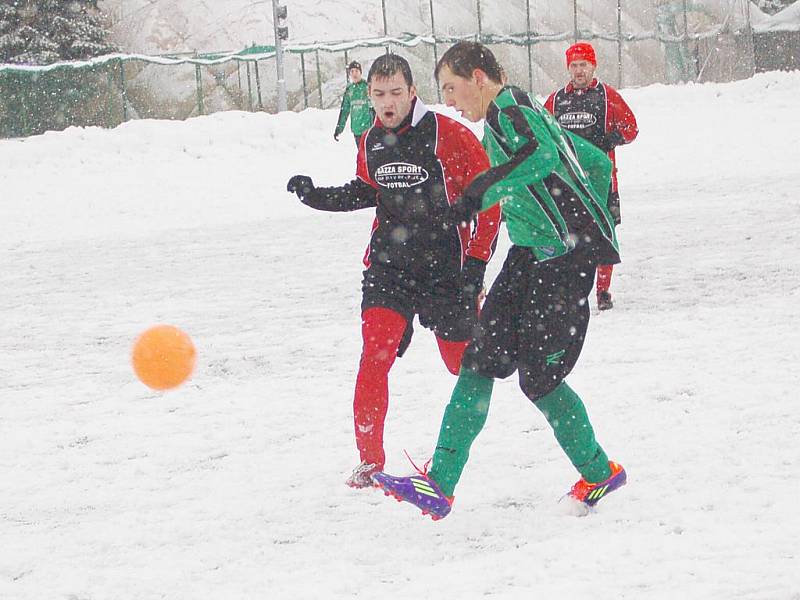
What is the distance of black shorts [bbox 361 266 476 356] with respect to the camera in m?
4.58

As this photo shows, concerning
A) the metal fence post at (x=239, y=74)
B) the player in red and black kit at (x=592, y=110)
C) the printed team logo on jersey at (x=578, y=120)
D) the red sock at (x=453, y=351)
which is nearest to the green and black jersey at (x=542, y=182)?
the red sock at (x=453, y=351)

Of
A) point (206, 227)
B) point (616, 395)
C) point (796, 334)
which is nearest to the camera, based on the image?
point (616, 395)

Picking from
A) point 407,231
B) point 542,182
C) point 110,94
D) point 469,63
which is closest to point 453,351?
point 407,231

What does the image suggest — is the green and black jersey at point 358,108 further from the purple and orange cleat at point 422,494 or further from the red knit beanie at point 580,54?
the purple and orange cleat at point 422,494

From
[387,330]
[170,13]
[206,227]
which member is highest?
[170,13]

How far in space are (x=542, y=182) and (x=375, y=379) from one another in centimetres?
111

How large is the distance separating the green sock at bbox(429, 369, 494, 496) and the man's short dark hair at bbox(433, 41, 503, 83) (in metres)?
1.06

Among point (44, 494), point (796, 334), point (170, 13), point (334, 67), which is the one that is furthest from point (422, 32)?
point (44, 494)

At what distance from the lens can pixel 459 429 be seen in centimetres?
395

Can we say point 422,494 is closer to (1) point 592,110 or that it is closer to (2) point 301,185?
(2) point 301,185

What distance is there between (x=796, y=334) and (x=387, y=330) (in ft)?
10.5

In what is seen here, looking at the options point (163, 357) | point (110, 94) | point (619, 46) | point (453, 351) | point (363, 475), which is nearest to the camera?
point (363, 475)

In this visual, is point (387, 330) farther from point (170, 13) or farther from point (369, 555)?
point (170, 13)

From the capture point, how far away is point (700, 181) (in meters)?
15.8
